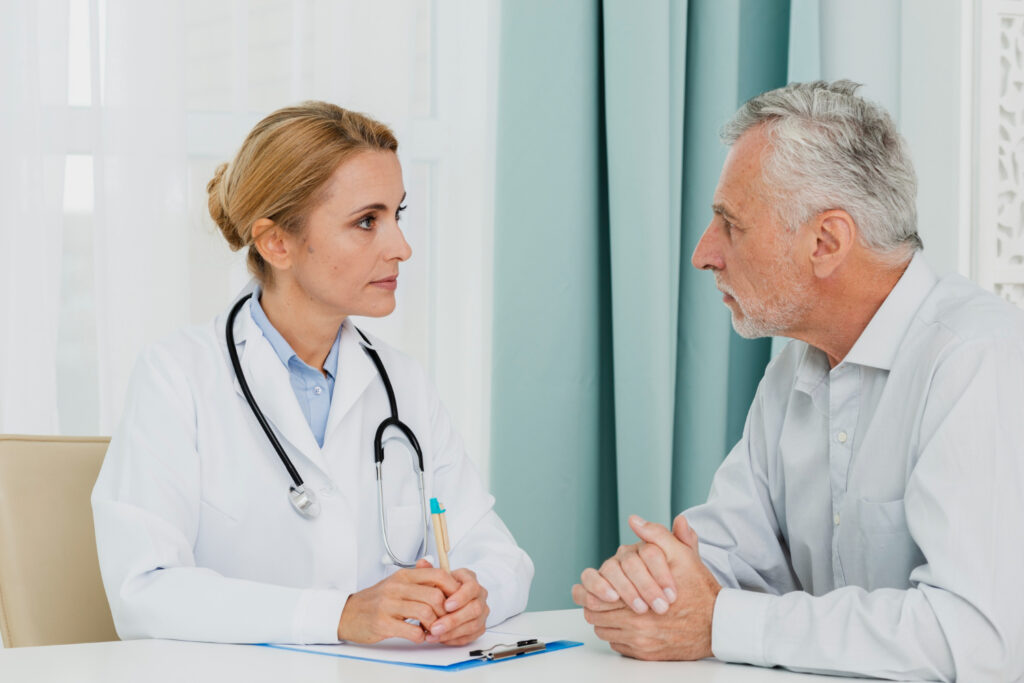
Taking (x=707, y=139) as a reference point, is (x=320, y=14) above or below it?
above

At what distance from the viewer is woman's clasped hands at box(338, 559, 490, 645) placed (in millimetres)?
1291

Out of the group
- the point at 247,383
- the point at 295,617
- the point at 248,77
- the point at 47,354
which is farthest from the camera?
the point at 248,77

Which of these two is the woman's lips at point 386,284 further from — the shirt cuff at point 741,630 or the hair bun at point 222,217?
the shirt cuff at point 741,630

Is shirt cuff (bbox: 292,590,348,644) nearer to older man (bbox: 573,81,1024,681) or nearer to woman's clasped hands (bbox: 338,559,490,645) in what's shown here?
woman's clasped hands (bbox: 338,559,490,645)

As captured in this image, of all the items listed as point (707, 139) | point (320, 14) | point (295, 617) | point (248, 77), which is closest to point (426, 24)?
point (320, 14)

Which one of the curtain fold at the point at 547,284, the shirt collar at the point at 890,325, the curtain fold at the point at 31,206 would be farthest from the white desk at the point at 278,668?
the curtain fold at the point at 547,284

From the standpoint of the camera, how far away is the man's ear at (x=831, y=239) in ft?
4.86

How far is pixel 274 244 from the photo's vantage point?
5.69 feet

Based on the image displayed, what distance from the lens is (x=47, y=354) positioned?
2080 mm

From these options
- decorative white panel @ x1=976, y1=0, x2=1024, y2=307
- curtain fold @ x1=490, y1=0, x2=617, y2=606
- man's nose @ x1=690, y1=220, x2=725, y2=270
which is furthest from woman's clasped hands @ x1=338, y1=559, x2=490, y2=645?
decorative white panel @ x1=976, y1=0, x2=1024, y2=307

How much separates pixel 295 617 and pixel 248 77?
1319mm

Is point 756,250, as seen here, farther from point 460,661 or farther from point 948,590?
point 460,661

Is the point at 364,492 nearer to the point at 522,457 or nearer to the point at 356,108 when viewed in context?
the point at 522,457

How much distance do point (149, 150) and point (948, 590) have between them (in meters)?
1.66
